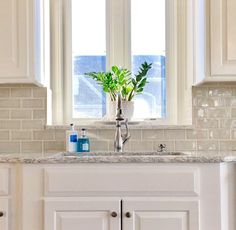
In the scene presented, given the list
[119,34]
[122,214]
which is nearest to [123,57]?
[119,34]

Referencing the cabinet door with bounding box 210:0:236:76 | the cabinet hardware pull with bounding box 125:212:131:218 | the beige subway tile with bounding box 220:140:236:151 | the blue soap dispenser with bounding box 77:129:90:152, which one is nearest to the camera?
the cabinet hardware pull with bounding box 125:212:131:218

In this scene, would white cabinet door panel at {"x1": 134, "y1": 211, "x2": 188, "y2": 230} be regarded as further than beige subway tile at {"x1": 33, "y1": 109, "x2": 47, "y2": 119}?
No

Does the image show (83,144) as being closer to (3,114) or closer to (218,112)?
(3,114)

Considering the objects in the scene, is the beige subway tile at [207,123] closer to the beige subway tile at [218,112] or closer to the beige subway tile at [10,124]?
the beige subway tile at [218,112]

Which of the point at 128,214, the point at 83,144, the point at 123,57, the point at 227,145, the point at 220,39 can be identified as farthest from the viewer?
the point at 123,57

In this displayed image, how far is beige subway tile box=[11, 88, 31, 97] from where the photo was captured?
260 centimetres

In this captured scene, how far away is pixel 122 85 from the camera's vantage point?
104 inches

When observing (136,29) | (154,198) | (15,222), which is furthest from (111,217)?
(136,29)

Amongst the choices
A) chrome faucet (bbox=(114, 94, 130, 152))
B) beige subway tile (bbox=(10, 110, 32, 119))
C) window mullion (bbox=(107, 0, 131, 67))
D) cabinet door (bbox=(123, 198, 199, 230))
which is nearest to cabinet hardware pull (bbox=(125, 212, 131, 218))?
cabinet door (bbox=(123, 198, 199, 230))

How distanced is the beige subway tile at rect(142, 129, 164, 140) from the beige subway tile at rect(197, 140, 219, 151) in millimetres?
254

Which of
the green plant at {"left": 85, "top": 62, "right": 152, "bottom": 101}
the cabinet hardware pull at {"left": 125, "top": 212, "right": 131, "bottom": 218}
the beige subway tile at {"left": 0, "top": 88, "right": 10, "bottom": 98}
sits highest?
the green plant at {"left": 85, "top": 62, "right": 152, "bottom": 101}

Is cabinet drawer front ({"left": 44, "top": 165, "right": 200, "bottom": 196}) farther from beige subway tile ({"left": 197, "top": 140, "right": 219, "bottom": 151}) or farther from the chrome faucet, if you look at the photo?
beige subway tile ({"left": 197, "top": 140, "right": 219, "bottom": 151})

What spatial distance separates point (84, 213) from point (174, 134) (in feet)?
2.90

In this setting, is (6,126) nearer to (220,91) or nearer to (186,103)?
(186,103)
